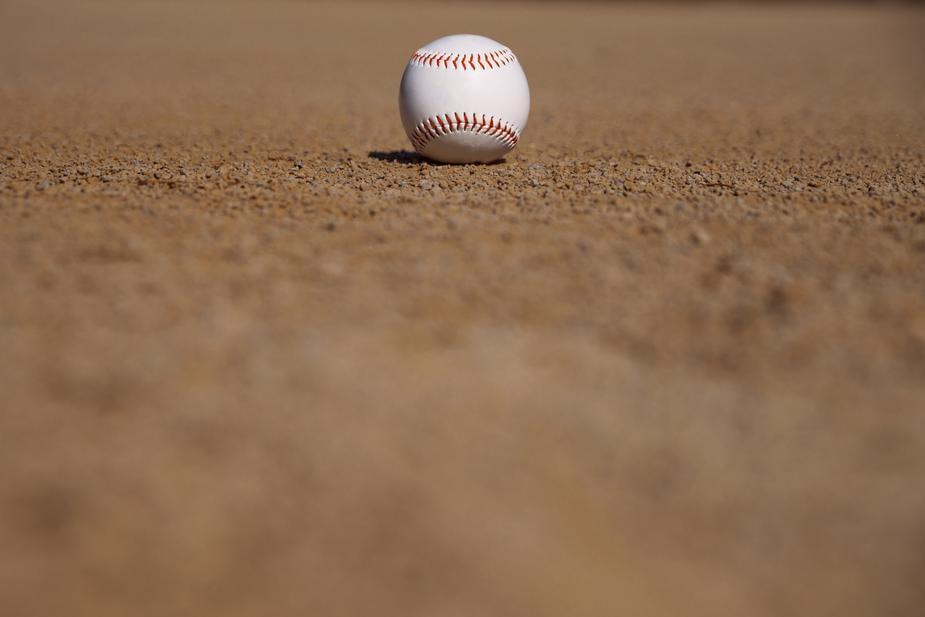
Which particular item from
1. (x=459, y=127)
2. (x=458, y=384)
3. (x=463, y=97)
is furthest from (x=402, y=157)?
(x=458, y=384)

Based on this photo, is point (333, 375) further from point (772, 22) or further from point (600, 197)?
point (772, 22)

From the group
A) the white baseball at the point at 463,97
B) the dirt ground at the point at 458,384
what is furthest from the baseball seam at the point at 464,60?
the dirt ground at the point at 458,384

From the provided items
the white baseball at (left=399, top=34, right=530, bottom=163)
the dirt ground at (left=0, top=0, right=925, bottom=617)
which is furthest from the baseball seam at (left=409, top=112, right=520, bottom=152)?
the dirt ground at (left=0, top=0, right=925, bottom=617)

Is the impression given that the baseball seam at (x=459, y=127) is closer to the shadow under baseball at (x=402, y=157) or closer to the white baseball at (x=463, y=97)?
the white baseball at (x=463, y=97)

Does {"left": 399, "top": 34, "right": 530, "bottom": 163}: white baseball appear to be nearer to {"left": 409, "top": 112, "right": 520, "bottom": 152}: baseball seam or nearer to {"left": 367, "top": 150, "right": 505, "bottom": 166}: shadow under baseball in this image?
{"left": 409, "top": 112, "right": 520, "bottom": 152}: baseball seam

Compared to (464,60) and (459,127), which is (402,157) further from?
(464,60)
